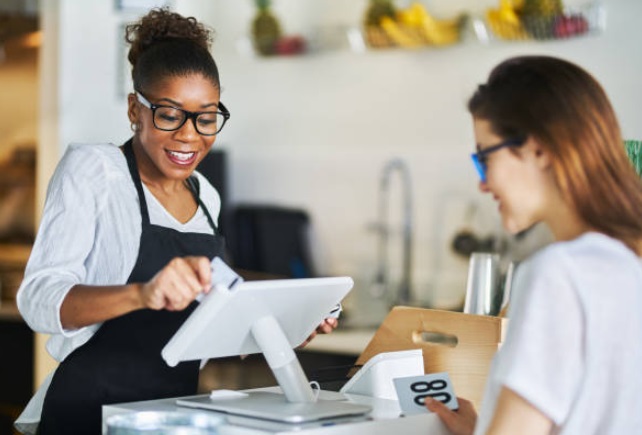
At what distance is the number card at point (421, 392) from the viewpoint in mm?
1805

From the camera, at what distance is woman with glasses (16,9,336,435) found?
199 cm

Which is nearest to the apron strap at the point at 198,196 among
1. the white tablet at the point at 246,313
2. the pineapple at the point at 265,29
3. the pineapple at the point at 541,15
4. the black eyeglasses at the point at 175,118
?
the black eyeglasses at the point at 175,118

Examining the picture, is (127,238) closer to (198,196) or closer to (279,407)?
(198,196)

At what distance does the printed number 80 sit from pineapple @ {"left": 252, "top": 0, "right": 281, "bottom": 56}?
407 cm

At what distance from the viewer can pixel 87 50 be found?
4934 mm

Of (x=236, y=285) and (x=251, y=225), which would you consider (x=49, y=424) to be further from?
(x=251, y=225)

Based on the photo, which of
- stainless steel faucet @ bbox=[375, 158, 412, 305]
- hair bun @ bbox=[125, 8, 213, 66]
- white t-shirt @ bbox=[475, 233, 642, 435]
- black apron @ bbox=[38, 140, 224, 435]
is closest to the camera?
white t-shirt @ bbox=[475, 233, 642, 435]

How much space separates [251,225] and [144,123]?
350 cm

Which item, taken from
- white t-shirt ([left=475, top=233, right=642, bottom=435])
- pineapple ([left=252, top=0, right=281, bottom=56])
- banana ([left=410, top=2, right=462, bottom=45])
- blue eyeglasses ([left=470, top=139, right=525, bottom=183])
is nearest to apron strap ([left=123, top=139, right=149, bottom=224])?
blue eyeglasses ([left=470, top=139, right=525, bottom=183])

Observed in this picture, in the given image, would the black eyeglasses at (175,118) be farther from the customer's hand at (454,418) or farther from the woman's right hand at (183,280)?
the customer's hand at (454,418)

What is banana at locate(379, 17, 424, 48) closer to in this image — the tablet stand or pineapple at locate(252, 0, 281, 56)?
pineapple at locate(252, 0, 281, 56)

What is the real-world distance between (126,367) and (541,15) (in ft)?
10.2

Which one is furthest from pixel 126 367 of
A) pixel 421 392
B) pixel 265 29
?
pixel 265 29

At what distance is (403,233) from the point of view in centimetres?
545
